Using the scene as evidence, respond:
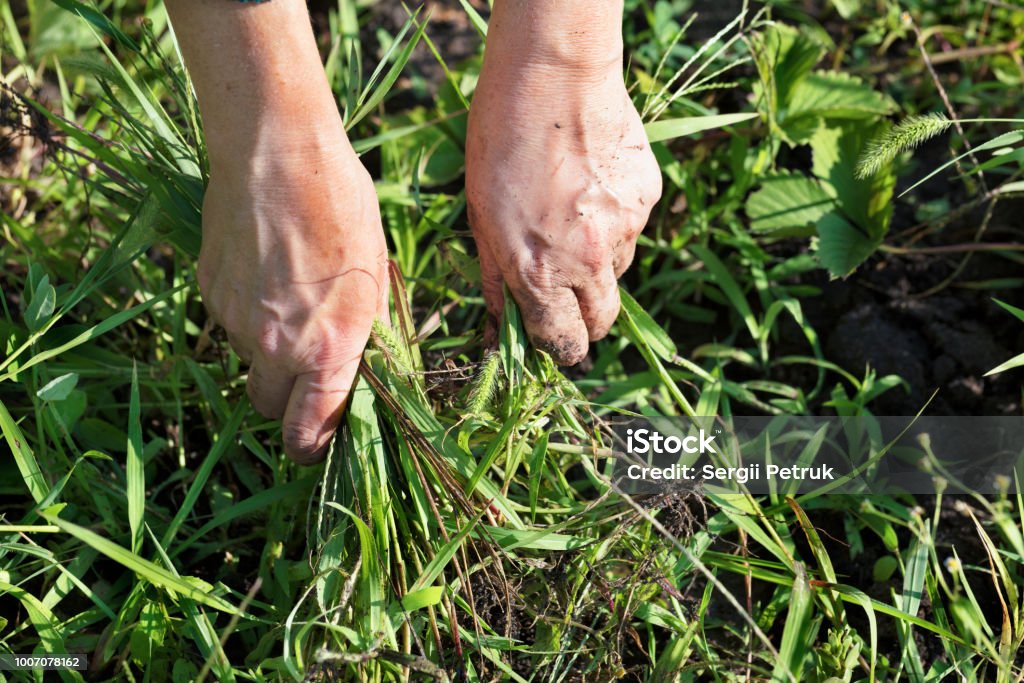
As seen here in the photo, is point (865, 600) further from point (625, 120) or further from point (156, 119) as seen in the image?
point (156, 119)

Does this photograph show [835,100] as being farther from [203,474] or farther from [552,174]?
[203,474]

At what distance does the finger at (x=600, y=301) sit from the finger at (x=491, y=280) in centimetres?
12

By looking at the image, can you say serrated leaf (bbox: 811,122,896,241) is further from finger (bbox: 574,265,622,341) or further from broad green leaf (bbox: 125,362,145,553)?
broad green leaf (bbox: 125,362,145,553)

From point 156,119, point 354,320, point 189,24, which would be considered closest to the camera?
point 189,24

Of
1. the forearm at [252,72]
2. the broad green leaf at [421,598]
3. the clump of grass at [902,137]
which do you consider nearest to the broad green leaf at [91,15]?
the forearm at [252,72]

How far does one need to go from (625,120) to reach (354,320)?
0.49 metres

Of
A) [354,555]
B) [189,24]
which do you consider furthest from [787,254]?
[189,24]

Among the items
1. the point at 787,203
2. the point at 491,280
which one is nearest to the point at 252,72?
the point at 491,280

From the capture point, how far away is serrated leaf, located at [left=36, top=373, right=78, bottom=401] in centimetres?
130

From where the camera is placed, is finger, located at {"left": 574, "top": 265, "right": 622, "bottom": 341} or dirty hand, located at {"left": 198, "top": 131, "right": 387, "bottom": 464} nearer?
dirty hand, located at {"left": 198, "top": 131, "right": 387, "bottom": 464}

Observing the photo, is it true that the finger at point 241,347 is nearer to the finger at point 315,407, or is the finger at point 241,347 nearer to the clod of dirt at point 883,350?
the finger at point 315,407

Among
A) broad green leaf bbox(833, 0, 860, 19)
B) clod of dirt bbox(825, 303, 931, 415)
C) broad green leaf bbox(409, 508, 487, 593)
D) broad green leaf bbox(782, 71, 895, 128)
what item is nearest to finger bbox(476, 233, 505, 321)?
broad green leaf bbox(409, 508, 487, 593)

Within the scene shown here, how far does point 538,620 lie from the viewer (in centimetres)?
130

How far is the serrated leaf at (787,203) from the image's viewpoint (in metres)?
1.88
